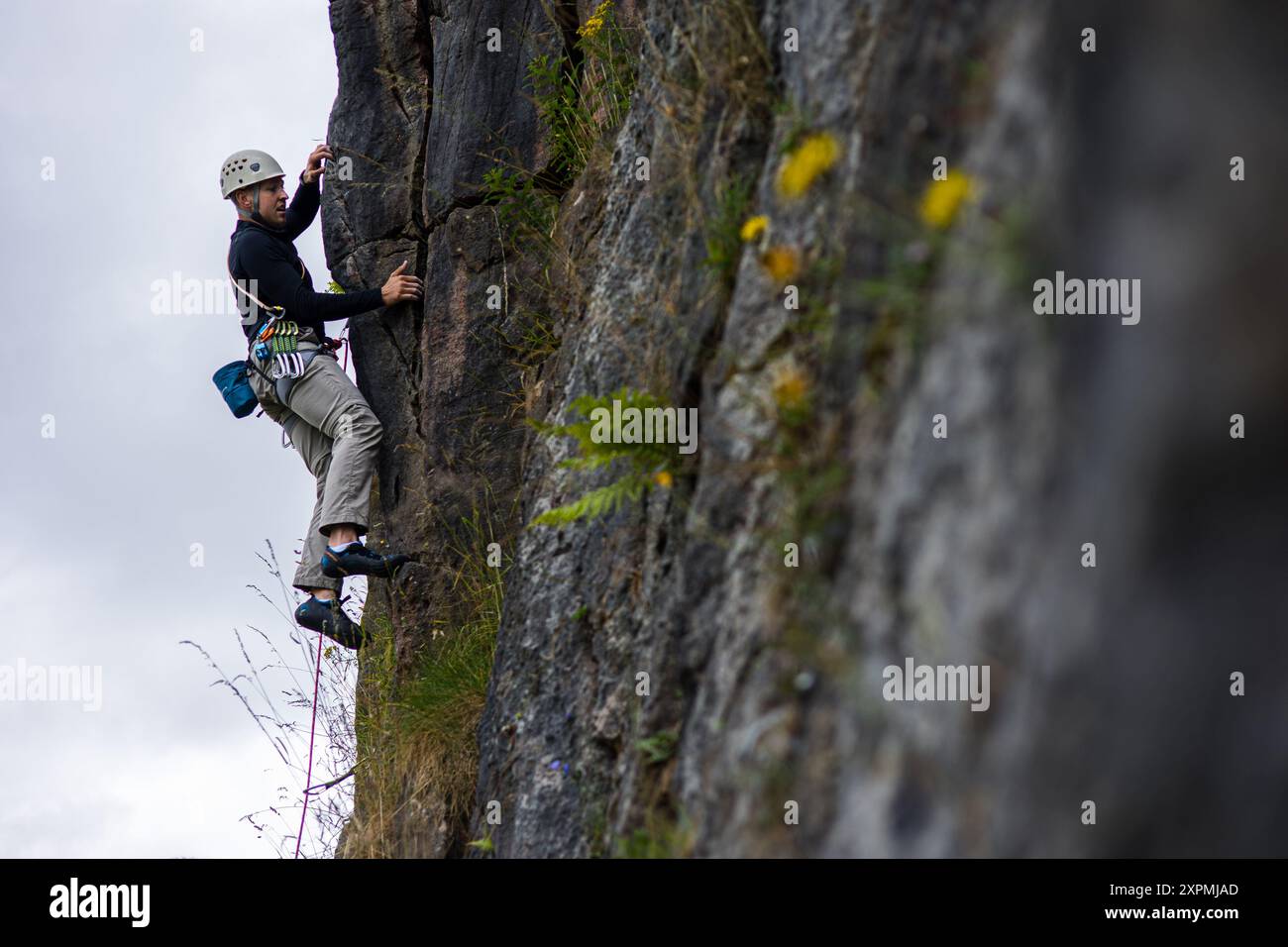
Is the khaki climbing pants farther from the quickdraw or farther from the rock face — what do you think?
the rock face

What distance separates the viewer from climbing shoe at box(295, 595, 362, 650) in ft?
30.3

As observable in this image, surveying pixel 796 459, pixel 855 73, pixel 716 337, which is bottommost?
pixel 796 459

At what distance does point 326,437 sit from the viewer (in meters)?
10.0

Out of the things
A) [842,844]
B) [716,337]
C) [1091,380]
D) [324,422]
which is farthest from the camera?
[324,422]

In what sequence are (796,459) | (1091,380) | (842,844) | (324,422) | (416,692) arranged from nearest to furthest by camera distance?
(1091,380), (842,844), (796,459), (416,692), (324,422)

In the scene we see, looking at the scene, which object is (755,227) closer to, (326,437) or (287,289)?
(287,289)

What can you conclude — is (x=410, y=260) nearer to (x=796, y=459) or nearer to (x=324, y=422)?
(x=324, y=422)

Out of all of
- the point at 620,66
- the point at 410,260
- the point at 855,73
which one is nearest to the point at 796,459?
the point at 855,73

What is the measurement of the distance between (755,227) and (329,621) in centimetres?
538

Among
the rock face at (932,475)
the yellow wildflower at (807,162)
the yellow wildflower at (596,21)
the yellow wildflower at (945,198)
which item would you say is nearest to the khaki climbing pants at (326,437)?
the rock face at (932,475)

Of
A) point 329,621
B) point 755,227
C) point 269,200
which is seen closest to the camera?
point 755,227

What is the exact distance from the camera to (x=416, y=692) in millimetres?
8688

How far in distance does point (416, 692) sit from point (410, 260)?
3.75m

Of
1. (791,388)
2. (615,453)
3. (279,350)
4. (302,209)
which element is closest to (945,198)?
(791,388)
